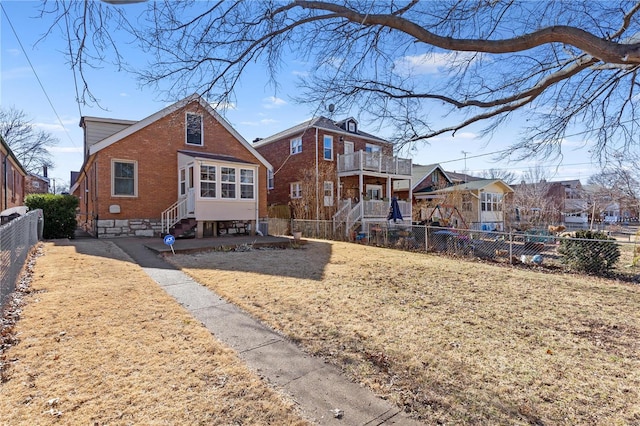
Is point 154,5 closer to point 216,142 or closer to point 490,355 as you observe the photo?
point 490,355

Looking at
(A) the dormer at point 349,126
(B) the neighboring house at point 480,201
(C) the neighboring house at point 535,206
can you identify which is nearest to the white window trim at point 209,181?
(A) the dormer at point 349,126

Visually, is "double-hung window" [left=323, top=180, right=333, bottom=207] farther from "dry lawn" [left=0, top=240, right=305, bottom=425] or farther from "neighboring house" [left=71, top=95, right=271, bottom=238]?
"dry lawn" [left=0, top=240, right=305, bottom=425]

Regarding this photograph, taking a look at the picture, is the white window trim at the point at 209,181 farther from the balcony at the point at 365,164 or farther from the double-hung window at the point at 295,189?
the balcony at the point at 365,164

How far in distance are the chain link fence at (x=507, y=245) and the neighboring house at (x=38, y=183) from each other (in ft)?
134

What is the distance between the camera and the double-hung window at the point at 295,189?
22.4 meters

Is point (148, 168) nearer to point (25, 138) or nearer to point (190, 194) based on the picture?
point (190, 194)

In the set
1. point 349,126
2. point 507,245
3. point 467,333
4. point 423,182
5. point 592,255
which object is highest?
point 349,126

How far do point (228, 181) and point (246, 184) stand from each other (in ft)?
3.14

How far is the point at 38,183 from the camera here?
45406 mm

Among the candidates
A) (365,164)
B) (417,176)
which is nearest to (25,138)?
(365,164)

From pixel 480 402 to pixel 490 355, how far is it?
3.43ft

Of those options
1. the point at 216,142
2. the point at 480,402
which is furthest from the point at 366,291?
the point at 216,142

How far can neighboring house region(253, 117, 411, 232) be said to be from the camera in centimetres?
1969

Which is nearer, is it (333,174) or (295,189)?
(333,174)
